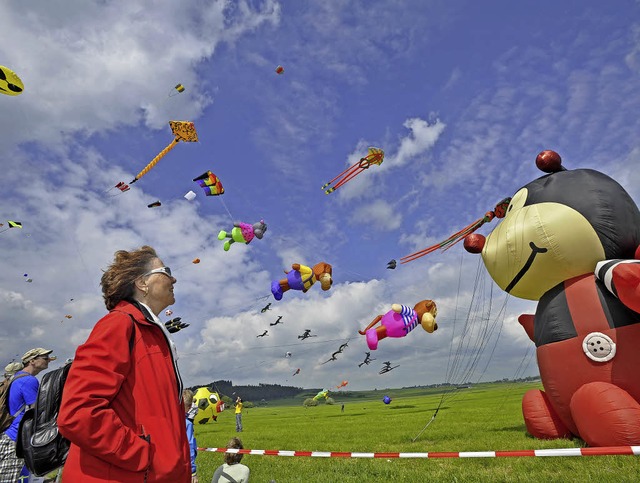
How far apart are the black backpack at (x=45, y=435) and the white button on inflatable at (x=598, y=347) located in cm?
915

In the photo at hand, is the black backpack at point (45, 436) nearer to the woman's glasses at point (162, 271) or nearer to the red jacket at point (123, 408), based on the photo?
the red jacket at point (123, 408)

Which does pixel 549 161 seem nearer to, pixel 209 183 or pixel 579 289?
pixel 579 289

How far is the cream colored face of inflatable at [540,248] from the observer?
8.72 m

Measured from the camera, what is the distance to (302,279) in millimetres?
14758

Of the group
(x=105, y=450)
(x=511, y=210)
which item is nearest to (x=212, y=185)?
(x=511, y=210)

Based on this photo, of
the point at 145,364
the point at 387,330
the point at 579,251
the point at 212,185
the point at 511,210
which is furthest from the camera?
the point at 212,185

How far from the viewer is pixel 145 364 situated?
251 centimetres

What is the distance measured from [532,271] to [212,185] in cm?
1220

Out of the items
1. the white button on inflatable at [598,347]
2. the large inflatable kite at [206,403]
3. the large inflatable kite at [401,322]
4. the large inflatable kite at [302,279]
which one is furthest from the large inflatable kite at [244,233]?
the large inflatable kite at [206,403]

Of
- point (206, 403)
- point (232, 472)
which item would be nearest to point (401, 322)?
point (232, 472)

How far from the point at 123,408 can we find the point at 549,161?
10.9 m

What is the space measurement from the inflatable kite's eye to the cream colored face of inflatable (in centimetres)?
49

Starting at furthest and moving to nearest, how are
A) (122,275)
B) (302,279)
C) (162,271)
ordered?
(302,279) < (162,271) < (122,275)

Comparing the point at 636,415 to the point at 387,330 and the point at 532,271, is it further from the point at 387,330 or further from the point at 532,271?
the point at 387,330
